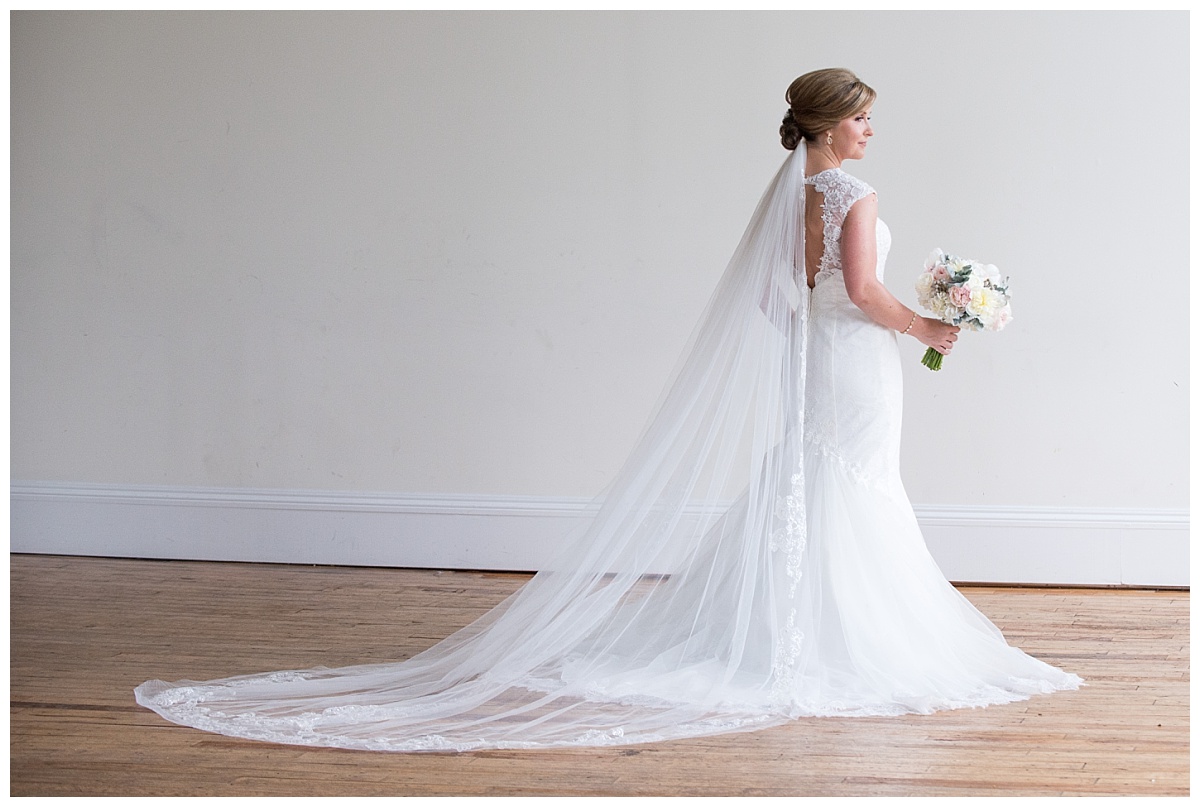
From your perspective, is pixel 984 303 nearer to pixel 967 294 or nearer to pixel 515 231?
pixel 967 294

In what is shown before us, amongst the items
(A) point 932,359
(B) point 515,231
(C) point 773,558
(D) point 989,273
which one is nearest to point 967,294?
(D) point 989,273

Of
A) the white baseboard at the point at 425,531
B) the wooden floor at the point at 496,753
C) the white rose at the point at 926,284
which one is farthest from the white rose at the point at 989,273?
the white baseboard at the point at 425,531

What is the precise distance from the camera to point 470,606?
14.4 feet

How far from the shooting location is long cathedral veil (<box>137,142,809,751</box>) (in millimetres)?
2957

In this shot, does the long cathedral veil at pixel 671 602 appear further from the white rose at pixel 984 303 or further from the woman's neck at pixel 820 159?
the white rose at pixel 984 303

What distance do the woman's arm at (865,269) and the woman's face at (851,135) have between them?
0.58 ft

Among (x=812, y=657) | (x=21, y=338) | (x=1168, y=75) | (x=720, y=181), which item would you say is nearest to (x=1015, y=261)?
(x=1168, y=75)

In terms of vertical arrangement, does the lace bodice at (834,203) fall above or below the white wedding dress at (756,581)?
above

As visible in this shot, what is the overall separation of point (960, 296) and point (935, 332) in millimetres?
158

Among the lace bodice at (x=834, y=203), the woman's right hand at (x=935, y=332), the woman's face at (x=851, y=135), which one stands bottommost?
the woman's right hand at (x=935, y=332)

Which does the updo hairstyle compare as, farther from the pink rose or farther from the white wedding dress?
the pink rose

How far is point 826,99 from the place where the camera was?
325 cm

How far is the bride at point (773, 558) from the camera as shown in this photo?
3057 millimetres
